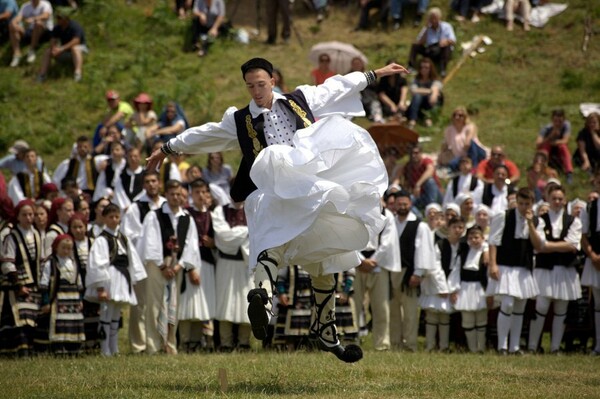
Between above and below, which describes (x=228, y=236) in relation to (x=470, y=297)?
above

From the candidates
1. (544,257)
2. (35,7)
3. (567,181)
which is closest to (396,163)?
(567,181)

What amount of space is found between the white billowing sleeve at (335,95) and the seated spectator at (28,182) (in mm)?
6860

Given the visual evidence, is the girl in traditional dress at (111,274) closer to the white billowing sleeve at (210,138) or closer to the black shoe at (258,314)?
the white billowing sleeve at (210,138)

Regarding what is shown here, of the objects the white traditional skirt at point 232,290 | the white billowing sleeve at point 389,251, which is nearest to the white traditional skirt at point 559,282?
the white billowing sleeve at point 389,251

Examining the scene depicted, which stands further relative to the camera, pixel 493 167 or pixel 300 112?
pixel 493 167

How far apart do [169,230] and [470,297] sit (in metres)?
3.50

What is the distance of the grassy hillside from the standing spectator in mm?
206

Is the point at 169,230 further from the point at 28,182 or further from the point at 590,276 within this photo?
the point at 590,276

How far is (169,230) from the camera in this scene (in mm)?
11539

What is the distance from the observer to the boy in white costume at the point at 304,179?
24.3 feet

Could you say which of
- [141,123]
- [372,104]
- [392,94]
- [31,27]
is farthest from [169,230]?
[31,27]

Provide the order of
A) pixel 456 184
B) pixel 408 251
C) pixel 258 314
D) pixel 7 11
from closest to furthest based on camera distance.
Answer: pixel 258 314 < pixel 408 251 < pixel 456 184 < pixel 7 11

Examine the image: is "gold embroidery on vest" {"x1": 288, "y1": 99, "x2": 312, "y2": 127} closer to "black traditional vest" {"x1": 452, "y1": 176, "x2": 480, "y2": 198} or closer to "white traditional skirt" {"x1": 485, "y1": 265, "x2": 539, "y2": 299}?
"white traditional skirt" {"x1": 485, "y1": 265, "x2": 539, "y2": 299}

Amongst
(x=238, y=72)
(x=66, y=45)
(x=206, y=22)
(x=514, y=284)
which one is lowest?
(x=514, y=284)
